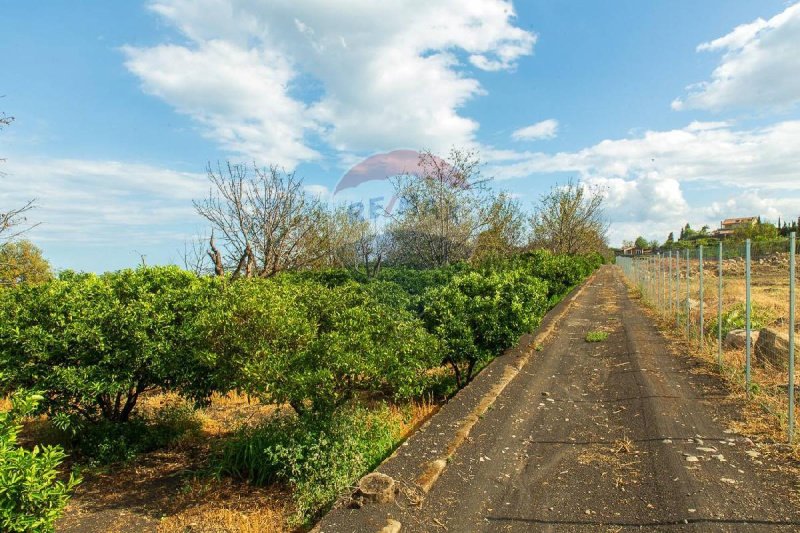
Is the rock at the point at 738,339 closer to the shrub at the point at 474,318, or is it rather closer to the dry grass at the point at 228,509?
the shrub at the point at 474,318

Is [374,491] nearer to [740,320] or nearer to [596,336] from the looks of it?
[596,336]

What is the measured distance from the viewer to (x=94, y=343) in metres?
5.15

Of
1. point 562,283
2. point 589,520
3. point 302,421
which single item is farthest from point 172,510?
point 562,283

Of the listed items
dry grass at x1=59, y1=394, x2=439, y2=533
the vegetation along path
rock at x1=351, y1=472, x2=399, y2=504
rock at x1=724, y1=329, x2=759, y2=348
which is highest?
rock at x1=724, y1=329, x2=759, y2=348

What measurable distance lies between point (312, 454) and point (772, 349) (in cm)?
753

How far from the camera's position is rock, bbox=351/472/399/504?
3838 millimetres

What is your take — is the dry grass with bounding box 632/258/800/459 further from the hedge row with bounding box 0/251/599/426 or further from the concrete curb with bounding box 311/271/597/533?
the hedge row with bounding box 0/251/599/426

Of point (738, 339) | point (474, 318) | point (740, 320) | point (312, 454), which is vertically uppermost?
point (474, 318)

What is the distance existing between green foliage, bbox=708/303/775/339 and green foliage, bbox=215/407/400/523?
8.73 meters

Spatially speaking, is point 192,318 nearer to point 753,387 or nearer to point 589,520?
point 589,520

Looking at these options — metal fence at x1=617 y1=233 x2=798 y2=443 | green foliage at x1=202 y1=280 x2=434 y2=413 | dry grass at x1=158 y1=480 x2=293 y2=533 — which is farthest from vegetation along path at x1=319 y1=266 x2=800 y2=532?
green foliage at x1=202 y1=280 x2=434 y2=413

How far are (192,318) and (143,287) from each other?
2.63ft

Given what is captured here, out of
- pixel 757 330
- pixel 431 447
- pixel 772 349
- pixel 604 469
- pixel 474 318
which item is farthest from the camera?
pixel 757 330

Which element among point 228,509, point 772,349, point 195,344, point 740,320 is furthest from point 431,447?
point 740,320
